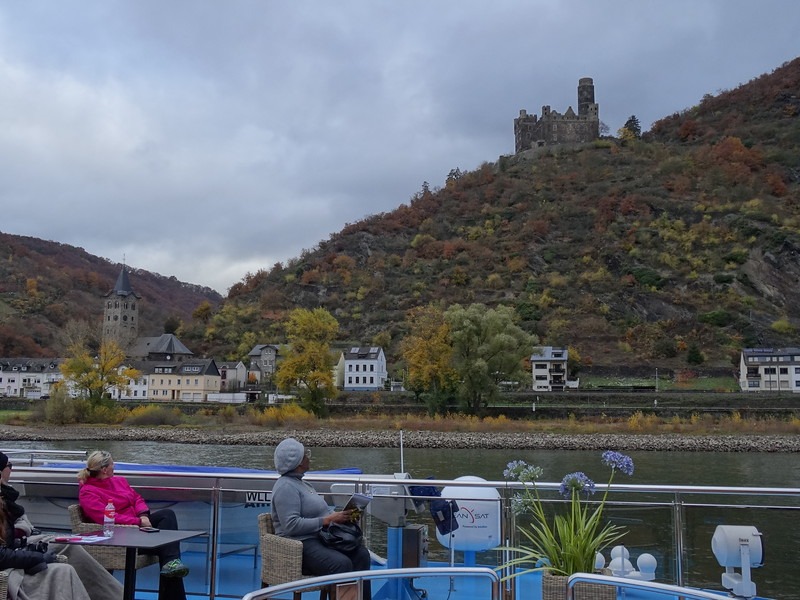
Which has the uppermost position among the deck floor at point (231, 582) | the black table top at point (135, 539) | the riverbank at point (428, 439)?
the black table top at point (135, 539)

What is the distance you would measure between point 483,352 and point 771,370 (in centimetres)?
2915

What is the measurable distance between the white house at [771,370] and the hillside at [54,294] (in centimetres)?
8729

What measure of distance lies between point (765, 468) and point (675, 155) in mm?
112005

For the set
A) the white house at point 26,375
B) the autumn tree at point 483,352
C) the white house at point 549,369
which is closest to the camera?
the autumn tree at point 483,352

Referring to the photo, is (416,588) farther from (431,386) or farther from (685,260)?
(685,260)

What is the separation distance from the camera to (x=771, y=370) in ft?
208

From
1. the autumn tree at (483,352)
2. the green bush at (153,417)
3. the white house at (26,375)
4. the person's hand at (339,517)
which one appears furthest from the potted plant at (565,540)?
the white house at (26,375)

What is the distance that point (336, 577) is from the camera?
9.34ft

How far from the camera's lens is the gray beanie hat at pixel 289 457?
4.96 meters

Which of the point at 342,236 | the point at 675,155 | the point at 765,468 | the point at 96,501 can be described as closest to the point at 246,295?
the point at 342,236

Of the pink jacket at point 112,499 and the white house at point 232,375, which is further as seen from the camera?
the white house at point 232,375

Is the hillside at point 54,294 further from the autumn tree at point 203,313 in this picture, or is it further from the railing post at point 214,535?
the railing post at point 214,535

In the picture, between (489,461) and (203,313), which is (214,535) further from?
(203,313)

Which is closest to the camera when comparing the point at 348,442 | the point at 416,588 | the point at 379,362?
the point at 416,588
